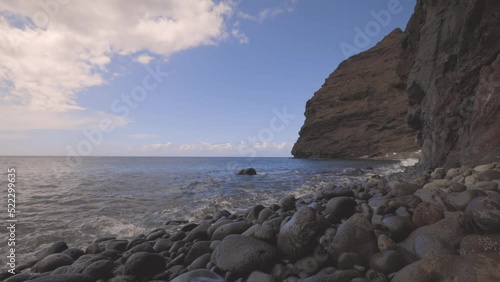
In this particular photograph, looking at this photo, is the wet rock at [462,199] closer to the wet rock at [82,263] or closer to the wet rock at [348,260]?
the wet rock at [348,260]

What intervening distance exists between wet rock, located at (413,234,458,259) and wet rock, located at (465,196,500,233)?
48 cm

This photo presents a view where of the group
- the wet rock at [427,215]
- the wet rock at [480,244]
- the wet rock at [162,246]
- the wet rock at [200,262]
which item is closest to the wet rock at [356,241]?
the wet rock at [427,215]

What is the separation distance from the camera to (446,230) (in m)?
3.64

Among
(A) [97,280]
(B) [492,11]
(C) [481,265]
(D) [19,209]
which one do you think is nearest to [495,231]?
(C) [481,265]

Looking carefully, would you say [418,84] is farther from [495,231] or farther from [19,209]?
[19,209]

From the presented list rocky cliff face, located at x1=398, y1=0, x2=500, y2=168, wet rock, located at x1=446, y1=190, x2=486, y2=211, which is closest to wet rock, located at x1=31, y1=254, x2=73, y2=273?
wet rock, located at x1=446, y1=190, x2=486, y2=211

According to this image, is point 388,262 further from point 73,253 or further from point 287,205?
point 73,253

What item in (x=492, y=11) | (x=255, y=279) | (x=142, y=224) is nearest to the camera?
(x=255, y=279)

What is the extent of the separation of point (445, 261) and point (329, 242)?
5.03 feet

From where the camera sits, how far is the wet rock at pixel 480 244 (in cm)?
302

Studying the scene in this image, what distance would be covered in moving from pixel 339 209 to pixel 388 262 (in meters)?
2.06

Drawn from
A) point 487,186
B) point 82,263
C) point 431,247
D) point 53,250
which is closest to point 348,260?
point 431,247

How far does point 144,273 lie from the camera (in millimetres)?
4195

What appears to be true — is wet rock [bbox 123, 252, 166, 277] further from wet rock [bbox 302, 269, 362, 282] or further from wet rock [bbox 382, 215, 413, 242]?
wet rock [bbox 382, 215, 413, 242]
